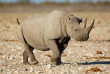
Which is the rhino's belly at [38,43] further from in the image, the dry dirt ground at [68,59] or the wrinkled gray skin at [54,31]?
the dry dirt ground at [68,59]

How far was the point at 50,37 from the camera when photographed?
10133 millimetres

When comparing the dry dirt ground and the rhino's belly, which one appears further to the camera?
the rhino's belly

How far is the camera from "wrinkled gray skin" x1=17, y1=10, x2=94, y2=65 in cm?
999

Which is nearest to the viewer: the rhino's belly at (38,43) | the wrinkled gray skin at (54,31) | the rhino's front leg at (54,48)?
the wrinkled gray skin at (54,31)

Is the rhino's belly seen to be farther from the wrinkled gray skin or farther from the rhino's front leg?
the rhino's front leg

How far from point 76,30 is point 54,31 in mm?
656

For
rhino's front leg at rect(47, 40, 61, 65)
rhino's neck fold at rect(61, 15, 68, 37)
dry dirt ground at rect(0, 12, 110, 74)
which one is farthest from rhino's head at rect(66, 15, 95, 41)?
dry dirt ground at rect(0, 12, 110, 74)

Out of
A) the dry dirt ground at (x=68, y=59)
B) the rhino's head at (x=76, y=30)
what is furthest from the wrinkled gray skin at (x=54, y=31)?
the dry dirt ground at (x=68, y=59)

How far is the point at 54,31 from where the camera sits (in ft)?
33.1

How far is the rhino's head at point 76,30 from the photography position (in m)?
9.84

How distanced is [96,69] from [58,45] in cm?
147

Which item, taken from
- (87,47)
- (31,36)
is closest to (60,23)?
(31,36)

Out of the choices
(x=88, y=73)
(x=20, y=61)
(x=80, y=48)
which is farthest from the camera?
(x=80, y=48)

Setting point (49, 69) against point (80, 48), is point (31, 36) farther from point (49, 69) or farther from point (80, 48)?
point (80, 48)
